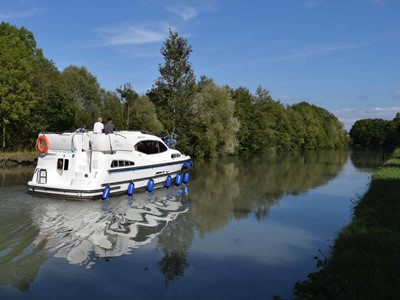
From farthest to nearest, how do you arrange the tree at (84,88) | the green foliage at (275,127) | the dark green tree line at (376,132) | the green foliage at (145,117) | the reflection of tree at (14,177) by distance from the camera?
the dark green tree line at (376,132) < the green foliage at (275,127) < the tree at (84,88) < the green foliage at (145,117) < the reflection of tree at (14,177)

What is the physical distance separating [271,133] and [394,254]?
6216cm

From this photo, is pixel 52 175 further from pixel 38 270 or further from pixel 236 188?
pixel 236 188

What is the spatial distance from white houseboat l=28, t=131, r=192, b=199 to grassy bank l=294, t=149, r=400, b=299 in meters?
9.33

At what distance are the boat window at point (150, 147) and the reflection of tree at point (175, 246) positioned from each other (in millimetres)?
5466

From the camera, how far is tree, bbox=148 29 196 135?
3647cm

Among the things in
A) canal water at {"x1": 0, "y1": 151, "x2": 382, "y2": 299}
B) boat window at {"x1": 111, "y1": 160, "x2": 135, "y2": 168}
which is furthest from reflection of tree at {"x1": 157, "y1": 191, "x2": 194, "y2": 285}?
boat window at {"x1": 111, "y1": 160, "x2": 135, "y2": 168}

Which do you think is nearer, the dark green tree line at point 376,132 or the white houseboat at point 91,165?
the white houseboat at point 91,165

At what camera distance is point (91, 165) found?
15.0 meters

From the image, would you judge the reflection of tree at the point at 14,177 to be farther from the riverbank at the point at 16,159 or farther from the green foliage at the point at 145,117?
the green foliage at the point at 145,117

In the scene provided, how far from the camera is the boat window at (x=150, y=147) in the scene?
57.9 feet

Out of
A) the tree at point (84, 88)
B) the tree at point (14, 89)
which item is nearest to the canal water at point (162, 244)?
the tree at point (14, 89)

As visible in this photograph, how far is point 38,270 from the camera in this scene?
752cm

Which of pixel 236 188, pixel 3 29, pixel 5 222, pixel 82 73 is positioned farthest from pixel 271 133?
pixel 5 222

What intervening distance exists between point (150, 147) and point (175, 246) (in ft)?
30.3
